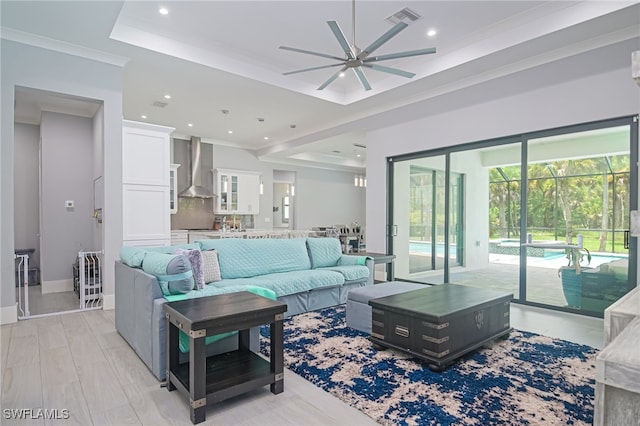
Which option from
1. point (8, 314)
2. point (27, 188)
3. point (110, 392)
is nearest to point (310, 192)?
point (27, 188)

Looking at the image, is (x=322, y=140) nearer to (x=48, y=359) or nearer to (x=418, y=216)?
(x=418, y=216)

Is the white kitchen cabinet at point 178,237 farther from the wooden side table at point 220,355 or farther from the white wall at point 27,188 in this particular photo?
the wooden side table at point 220,355

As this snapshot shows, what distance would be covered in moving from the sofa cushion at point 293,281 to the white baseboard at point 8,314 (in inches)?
92.4

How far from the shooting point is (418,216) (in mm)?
6465

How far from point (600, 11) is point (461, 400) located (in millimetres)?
3835

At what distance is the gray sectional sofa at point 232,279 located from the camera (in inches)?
104

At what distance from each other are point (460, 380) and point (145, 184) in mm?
4610

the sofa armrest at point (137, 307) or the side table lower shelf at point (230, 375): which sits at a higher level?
the sofa armrest at point (137, 307)

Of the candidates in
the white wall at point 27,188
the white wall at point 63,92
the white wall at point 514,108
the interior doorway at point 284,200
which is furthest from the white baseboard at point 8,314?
the interior doorway at point 284,200

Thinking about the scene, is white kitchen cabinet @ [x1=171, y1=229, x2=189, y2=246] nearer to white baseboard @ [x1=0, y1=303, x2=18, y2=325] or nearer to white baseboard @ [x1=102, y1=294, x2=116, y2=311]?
white baseboard @ [x1=102, y1=294, x2=116, y2=311]

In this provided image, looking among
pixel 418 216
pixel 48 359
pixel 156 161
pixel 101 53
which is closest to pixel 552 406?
pixel 48 359

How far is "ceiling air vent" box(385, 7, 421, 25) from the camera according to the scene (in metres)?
3.92

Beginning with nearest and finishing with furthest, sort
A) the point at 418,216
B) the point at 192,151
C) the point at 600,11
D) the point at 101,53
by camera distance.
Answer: the point at 600,11 < the point at 101,53 < the point at 418,216 < the point at 192,151

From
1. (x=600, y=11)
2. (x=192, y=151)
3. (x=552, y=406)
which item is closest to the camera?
(x=552, y=406)
